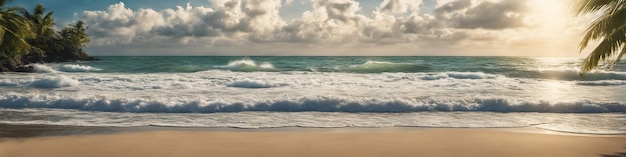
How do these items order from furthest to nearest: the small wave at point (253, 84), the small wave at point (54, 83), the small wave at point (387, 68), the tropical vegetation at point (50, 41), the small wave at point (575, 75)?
the tropical vegetation at point (50, 41), the small wave at point (387, 68), the small wave at point (575, 75), the small wave at point (253, 84), the small wave at point (54, 83)

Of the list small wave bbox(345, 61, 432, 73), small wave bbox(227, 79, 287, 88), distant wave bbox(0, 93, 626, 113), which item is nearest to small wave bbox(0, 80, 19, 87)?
distant wave bbox(0, 93, 626, 113)

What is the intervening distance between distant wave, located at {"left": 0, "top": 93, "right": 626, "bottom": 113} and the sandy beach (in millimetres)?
3203

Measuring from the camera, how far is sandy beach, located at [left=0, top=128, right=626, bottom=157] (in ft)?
19.3

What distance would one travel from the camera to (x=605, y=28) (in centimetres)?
774

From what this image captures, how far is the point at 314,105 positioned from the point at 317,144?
4.81 meters

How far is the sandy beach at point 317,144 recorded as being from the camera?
19.3ft

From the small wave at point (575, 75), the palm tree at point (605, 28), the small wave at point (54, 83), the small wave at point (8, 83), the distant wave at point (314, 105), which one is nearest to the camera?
the palm tree at point (605, 28)

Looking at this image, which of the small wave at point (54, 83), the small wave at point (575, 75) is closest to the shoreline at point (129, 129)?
the small wave at point (54, 83)

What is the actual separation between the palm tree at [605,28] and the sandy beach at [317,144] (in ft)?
6.54

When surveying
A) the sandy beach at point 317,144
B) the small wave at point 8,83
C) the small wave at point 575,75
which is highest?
the small wave at point 575,75

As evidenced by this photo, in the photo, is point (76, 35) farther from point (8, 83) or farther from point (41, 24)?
point (8, 83)

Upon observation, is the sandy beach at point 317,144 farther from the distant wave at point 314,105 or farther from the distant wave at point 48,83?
the distant wave at point 48,83

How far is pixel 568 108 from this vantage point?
1084 cm

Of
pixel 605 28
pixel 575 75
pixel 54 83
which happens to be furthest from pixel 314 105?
pixel 575 75
